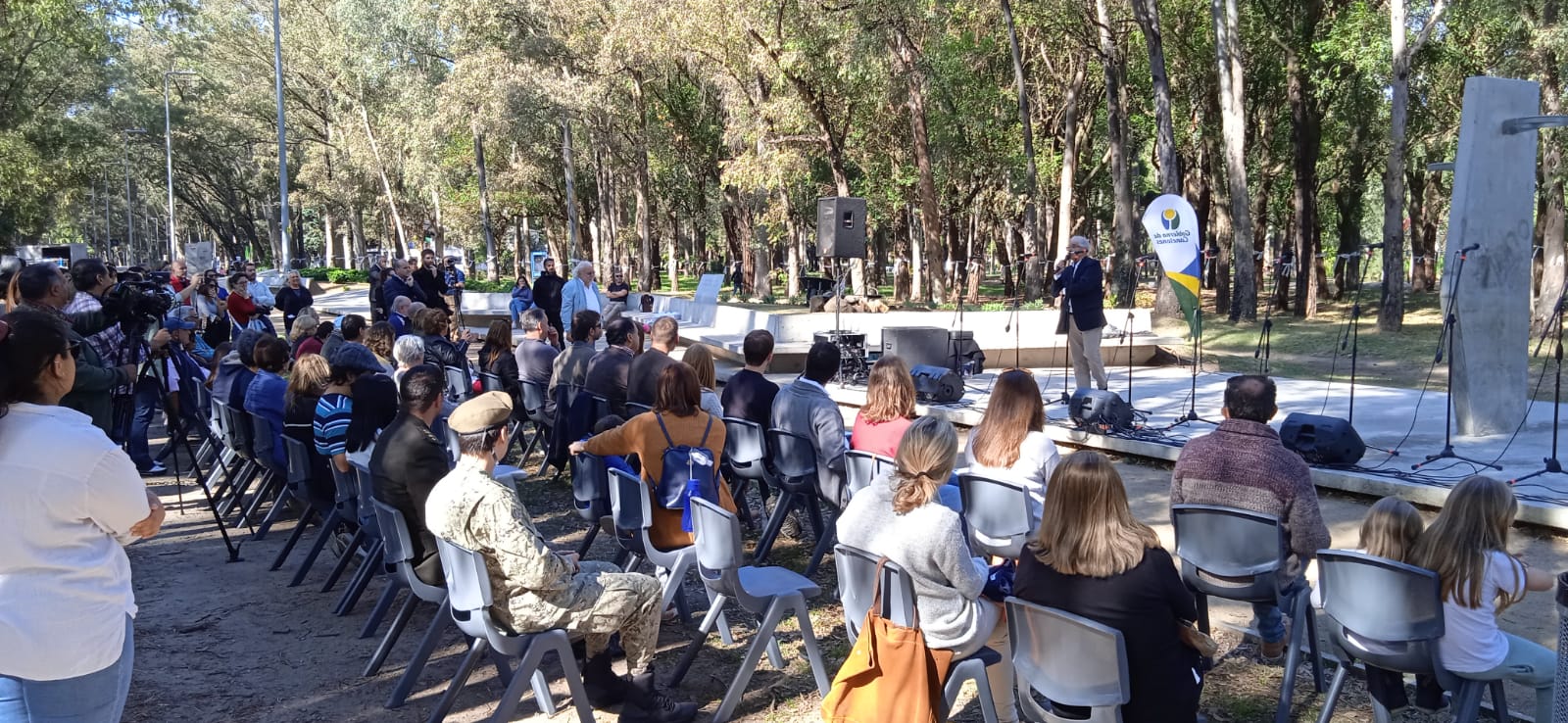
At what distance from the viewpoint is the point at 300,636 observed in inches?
196

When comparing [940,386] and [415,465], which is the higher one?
[415,465]

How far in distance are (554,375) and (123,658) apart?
504 cm

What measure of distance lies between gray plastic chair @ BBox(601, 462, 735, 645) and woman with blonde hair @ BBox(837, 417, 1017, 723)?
1300 mm

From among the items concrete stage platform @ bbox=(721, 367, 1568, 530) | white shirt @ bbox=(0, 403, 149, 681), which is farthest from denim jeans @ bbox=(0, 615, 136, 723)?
concrete stage platform @ bbox=(721, 367, 1568, 530)

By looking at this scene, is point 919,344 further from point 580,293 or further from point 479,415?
point 479,415

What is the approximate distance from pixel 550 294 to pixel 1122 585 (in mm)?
11575

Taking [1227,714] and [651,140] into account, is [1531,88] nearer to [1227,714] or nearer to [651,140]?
[1227,714]

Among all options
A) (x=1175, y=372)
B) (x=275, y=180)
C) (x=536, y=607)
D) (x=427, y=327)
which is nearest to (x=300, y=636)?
(x=536, y=607)

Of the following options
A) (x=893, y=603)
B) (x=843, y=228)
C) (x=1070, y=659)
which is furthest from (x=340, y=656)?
(x=843, y=228)

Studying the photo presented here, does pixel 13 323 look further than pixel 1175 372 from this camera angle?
No

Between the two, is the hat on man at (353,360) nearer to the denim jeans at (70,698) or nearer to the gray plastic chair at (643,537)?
the gray plastic chair at (643,537)

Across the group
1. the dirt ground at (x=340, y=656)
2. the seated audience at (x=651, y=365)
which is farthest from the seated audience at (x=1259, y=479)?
the seated audience at (x=651, y=365)

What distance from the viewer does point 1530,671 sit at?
10.6 feet

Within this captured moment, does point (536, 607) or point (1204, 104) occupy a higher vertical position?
point (1204, 104)
